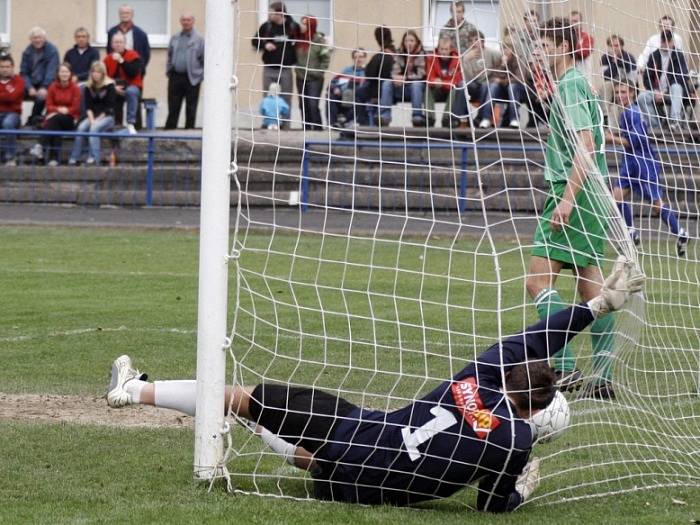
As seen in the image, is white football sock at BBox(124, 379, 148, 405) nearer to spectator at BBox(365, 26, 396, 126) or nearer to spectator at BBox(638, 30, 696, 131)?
spectator at BBox(365, 26, 396, 126)

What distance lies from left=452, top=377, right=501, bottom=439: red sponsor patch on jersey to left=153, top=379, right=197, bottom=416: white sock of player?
1334 millimetres

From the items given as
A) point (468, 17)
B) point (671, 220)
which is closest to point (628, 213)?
point (671, 220)

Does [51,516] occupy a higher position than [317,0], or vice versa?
[317,0]

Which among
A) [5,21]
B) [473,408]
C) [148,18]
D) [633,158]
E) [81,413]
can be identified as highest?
[148,18]

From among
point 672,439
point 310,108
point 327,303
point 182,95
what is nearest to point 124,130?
point 182,95

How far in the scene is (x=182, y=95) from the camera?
2364 cm

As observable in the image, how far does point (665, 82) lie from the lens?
857cm

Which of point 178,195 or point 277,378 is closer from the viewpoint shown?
point 277,378

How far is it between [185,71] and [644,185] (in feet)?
49.5

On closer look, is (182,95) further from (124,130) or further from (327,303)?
(327,303)

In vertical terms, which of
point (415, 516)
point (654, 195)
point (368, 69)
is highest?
point (368, 69)

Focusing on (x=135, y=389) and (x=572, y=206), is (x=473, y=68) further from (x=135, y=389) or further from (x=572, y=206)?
(x=135, y=389)

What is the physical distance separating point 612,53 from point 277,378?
294 cm

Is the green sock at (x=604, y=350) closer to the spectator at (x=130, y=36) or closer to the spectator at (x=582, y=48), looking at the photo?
the spectator at (x=582, y=48)
